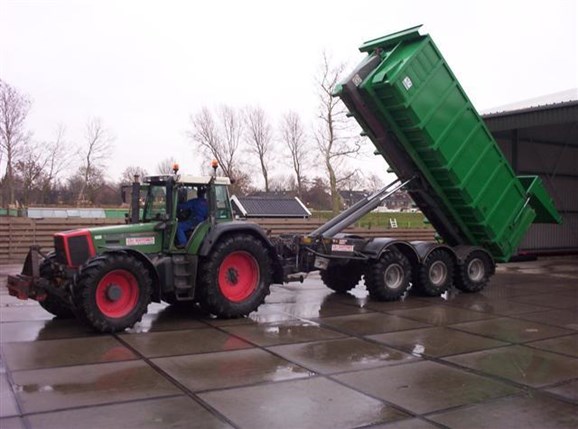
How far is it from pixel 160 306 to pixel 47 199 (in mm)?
35108

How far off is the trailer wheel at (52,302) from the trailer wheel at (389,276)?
17.0ft

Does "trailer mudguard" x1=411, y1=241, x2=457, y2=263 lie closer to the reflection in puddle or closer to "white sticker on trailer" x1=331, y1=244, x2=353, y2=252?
"white sticker on trailer" x1=331, y1=244, x2=353, y2=252

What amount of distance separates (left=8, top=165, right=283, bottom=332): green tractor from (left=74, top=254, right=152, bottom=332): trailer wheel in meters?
0.01

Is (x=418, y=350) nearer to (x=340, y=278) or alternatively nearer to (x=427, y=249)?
(x=427, y=249)

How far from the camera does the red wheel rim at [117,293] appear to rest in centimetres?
751

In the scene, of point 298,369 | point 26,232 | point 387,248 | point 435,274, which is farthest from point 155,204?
point 26,232

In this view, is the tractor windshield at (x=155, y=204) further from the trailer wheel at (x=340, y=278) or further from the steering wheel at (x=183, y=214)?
the trailer wheel at (x=340, y=278)

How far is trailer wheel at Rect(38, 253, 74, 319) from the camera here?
7953 mm

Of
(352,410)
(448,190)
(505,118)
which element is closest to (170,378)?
(352,410)

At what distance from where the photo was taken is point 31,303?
10.2m

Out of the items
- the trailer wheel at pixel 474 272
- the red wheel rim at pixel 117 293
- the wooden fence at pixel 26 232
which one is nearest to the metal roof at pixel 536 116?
the trailer wheel at pixel 474 272

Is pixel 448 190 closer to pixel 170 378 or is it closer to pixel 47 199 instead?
pixel 170 378

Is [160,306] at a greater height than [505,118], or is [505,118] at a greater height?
[505,118]

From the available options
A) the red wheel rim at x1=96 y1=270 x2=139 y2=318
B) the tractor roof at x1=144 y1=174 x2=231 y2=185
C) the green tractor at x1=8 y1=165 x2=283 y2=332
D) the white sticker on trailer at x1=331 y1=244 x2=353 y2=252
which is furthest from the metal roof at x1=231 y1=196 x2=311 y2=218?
the red wheel rim at x1=96 y1=270 x2=139 y2=318
